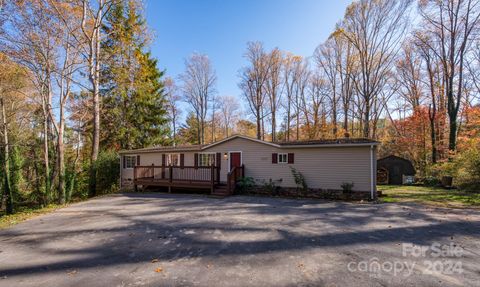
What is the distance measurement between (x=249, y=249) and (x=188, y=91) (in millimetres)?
24342

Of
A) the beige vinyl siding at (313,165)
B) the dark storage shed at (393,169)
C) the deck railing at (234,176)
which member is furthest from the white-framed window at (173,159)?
the dark storage shed at (393,169)

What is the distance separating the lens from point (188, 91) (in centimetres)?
2652

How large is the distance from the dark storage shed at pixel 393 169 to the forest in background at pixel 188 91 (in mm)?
1377

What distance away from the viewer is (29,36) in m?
11.3

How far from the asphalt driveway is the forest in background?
8692 millimetres

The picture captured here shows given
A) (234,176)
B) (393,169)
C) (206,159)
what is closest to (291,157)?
(234,176)

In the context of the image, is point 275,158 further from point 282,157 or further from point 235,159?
point 235,159

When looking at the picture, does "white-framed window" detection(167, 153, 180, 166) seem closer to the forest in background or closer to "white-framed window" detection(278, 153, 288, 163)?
the forest in background

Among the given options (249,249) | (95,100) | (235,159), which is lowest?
(249,249)

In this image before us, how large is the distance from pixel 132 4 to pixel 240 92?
14257 millimetres

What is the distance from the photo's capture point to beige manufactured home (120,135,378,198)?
34.5 ft

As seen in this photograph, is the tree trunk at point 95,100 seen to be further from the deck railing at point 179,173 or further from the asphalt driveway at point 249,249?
the asphalt driveway at point 249,249

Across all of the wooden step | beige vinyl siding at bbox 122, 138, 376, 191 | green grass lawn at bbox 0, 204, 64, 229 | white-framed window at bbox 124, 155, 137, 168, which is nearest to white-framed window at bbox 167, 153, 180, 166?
beige vinyl siding at bbox 122, 138, 376, 191

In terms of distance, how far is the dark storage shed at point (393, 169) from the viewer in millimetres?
17984
